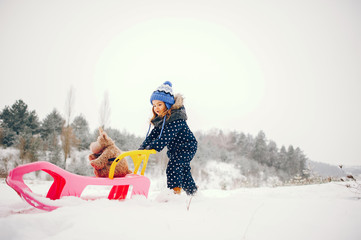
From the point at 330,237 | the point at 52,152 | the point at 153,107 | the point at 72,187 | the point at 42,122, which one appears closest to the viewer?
the point at 330,237

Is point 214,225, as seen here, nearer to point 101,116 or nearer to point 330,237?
point 330,237

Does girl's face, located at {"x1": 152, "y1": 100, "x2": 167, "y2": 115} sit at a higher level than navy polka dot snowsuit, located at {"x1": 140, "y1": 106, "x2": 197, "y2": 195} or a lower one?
higher

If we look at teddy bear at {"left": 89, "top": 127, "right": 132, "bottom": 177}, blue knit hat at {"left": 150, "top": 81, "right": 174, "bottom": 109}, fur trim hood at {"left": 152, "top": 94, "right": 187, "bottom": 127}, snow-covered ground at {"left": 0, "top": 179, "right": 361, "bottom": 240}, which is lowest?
snow-covered ground at {"left": 0, "top": 179, "right": 361, "bottom": 240}

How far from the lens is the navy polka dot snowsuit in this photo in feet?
7.66

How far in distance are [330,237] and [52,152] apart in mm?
14299

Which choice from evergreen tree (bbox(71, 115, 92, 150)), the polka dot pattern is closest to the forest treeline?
evergreen tree (bbox(71, 115, 92, 150))

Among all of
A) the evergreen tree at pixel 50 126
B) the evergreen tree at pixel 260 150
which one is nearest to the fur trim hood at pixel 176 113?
the evergreen tree at pixel 50 126

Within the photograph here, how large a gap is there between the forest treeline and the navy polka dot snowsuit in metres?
2.90

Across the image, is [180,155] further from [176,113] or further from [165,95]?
[165,95]

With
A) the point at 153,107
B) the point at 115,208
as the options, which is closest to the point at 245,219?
the point at 115,208

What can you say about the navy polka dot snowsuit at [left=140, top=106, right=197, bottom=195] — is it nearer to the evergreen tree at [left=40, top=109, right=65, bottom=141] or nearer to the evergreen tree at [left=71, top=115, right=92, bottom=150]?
the evergreen tree at [left=71, top=115, right=92, bottom=150]

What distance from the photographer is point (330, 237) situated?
3.72 ft

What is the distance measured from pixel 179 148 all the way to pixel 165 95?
720 millimetres

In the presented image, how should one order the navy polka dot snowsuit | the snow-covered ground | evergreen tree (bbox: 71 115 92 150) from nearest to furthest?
the snow-covered ground, the navy polka dot snowsuit, evergreen tree (bbox: 71 115 92 150)
